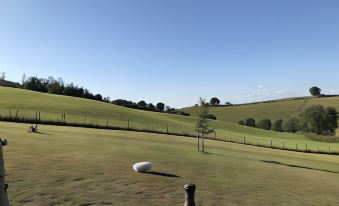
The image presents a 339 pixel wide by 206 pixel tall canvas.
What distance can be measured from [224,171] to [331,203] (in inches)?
273

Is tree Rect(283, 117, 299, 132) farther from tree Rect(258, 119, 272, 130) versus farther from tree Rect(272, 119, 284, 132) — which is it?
tree Rect(258, 119, 272, 130)

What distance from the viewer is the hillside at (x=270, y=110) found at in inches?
6919

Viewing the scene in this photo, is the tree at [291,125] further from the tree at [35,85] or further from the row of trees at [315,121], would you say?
the tree at [35,85]

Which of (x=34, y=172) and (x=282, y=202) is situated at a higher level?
(x=34, y=172)

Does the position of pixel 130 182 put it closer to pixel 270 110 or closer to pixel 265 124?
pixel 265 124

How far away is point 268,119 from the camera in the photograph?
170 metres

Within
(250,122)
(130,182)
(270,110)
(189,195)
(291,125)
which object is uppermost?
(270,110)

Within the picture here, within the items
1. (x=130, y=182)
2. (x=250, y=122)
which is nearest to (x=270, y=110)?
(x=250, y=122)

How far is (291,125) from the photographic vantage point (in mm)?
159750

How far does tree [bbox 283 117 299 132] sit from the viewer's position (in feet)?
520

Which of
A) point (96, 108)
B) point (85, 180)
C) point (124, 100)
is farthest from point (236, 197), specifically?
point (124, 100)

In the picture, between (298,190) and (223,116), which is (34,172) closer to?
(298,190)

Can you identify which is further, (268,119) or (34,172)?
(268,119)

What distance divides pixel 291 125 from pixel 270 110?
26583 millimetres
